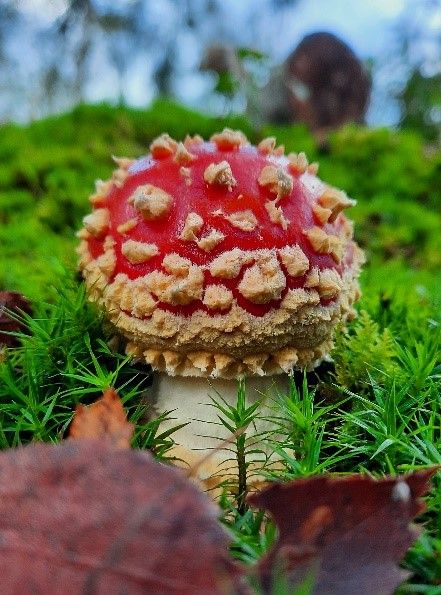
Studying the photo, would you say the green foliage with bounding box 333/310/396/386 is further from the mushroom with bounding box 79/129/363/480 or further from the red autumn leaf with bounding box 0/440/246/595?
the red autumn leaf with bounding box 0/440/246/595

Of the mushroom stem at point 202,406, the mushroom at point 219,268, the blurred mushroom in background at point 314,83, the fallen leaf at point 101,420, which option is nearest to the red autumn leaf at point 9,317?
the mushroom at point 219,268

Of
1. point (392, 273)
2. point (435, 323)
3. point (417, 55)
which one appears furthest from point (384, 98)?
point (435, 323)

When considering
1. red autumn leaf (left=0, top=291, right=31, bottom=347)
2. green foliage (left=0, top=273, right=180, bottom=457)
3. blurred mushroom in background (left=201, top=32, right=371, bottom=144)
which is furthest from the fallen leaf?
blurred mushroom in background (left=201, top=32, right=371, bottom=144)

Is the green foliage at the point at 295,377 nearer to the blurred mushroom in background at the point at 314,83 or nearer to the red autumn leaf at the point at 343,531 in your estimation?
the red autumn leaf at the point at 343,531

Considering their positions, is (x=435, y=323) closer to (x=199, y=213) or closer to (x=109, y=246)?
(x=199, y=213)

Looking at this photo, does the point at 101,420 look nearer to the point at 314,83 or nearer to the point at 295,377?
the point at 295,377

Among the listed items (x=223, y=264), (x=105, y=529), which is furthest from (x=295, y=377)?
(x=105, y=529)
